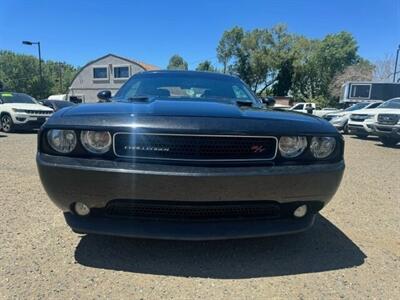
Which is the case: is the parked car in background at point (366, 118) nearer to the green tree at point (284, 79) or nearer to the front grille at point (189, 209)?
the front grille at point (189, 209)

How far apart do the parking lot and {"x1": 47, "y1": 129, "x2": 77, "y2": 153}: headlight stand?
2.59 ft

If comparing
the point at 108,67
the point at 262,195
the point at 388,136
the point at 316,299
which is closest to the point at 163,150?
the point at 262,195

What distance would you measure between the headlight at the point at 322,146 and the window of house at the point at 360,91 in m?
24.2

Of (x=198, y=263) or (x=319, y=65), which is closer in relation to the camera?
(x=198, y=263)

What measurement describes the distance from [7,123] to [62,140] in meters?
11.1

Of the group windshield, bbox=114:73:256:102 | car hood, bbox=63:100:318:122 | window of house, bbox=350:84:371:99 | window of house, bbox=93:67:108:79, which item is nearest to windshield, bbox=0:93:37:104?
windshield, bbox=114:73:256:102

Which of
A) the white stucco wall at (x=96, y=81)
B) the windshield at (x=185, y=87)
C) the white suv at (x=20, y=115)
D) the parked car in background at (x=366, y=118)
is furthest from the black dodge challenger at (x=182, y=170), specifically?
the white stucco wall at (x=96, y=81)

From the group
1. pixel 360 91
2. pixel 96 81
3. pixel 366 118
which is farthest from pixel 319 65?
pixel 366 118

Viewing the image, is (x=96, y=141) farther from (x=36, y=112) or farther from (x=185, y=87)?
(x=36, y=112)

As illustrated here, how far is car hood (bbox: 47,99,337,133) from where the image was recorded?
6.89 ft

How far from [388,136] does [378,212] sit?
775 centimetres

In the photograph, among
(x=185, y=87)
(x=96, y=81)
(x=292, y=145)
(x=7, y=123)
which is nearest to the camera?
(x=292, y=145)

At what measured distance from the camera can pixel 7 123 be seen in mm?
11742

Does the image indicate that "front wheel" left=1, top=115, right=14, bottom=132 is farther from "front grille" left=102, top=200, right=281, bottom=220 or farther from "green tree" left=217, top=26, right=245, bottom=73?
"green tree" left=217, top=26, right=245, bottom=73
